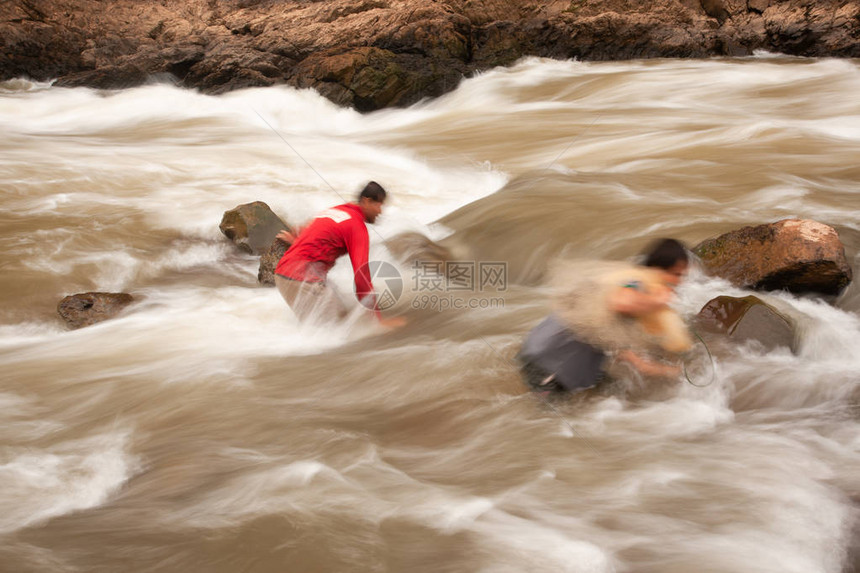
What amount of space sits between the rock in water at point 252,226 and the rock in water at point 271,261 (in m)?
0.58

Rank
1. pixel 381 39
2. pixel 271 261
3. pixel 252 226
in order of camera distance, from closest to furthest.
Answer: pixel 271 261, pixel 252 226, pixel 381 39

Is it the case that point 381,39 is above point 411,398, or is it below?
above

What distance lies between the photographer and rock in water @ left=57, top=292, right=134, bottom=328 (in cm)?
595

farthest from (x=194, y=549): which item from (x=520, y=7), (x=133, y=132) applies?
(x=520, y=7)

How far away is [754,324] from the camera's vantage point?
4395 mm

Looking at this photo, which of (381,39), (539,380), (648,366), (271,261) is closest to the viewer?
(648,366)

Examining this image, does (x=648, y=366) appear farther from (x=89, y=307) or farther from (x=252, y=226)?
(x=252, y=226)

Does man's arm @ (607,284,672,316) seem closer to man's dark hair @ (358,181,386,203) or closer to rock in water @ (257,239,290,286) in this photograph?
man's dark hair @ (358,181,386,203)

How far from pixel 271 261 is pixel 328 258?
1.44m

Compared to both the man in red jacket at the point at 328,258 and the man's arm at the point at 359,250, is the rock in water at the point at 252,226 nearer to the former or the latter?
the man in red jacket at the point at 328,258

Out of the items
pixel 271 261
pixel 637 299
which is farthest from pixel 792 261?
pixel 271 261

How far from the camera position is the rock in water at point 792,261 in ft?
15.9

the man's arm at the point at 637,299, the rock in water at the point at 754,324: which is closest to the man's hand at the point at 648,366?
the man's arm at the point at 637,299

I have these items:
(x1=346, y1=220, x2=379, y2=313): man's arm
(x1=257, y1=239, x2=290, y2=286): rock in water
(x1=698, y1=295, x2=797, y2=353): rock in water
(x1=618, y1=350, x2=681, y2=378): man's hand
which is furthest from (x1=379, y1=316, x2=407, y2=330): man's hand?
(x1=698, y1=295, x2=797, y2=353): rock in water
